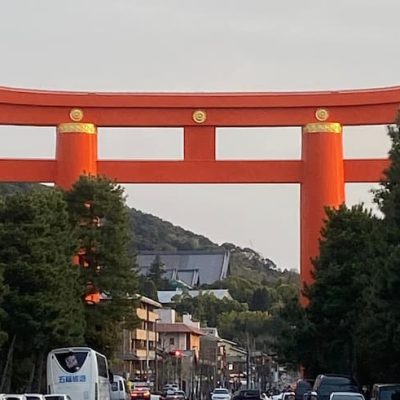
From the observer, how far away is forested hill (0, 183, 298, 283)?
17324 centimetres

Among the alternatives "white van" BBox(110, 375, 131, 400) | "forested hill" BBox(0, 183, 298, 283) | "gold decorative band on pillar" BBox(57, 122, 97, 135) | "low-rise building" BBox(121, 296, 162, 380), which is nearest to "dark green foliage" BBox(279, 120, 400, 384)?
"white van" BBox(110, 375, 131, 400)

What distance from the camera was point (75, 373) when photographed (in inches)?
1341

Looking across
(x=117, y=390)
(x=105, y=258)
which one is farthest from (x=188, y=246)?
(x=105, y=258)

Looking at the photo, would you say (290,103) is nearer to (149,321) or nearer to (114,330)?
(114,330)

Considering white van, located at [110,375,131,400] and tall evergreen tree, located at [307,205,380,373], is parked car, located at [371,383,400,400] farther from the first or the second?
white van, located at [110,375,131,400]

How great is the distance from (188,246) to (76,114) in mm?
149089

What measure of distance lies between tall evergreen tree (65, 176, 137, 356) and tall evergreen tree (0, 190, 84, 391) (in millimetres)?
4328

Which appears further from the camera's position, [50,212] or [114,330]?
[114,330]

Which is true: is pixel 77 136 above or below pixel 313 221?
above

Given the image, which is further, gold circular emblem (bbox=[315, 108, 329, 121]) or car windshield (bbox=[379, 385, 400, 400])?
gold circular emblem (bbox=[315, 108, 329, 121])

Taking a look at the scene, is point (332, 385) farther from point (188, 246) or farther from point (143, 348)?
point (188, 246)

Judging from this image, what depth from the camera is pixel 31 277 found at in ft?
118

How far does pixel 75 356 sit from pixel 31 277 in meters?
3.42

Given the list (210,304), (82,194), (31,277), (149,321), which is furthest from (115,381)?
(210,304)
